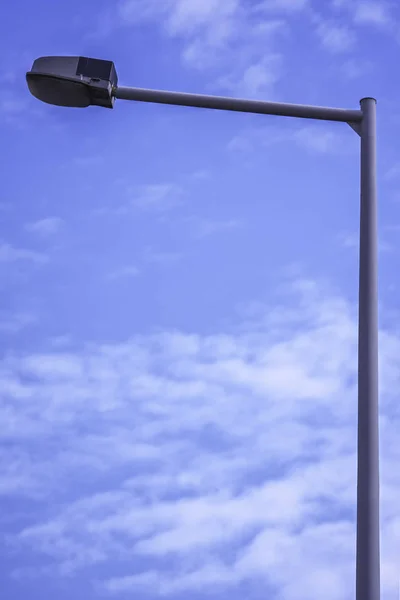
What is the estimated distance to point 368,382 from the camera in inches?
268

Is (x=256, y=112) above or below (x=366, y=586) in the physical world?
above

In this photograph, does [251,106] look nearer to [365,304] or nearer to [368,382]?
[365,304]

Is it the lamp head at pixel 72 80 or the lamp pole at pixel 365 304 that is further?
the lamp head at pixel 72 80

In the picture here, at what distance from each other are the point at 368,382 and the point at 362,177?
1715mm

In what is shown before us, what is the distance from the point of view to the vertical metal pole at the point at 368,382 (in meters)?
6.29

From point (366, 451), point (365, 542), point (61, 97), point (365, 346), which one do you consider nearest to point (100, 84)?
point (61, 97)

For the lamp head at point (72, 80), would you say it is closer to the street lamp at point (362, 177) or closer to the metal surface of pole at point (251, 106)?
the street lamp at point (362, 177)

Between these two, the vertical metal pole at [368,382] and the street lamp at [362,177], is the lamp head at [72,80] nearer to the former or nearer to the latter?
the street lamp at [362,177]

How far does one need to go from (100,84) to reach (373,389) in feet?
11.2

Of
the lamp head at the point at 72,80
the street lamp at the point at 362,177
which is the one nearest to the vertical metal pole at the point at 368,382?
the street lamp at the point at 362,177

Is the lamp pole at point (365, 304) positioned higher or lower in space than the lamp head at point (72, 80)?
lower

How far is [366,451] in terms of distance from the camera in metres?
6.59

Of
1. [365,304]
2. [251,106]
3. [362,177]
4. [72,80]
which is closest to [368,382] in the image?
[365,304]

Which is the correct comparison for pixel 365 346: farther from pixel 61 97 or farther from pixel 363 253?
pixel 61 97
